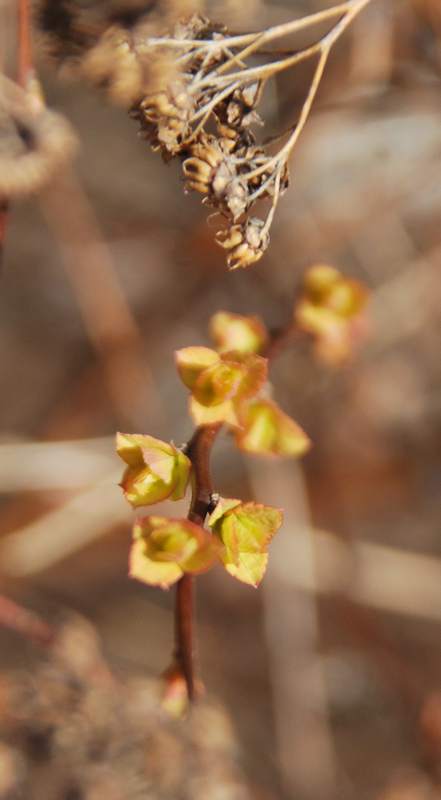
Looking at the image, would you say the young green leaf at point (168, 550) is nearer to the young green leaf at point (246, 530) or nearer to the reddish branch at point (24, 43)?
the young green leaf at point (246, 530)

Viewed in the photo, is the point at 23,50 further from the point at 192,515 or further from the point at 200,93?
the point at 192,515

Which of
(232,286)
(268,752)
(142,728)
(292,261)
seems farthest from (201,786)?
(232,286)

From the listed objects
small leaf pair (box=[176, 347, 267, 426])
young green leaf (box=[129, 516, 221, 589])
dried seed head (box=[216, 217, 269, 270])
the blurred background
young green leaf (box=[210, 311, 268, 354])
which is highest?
dried seed head (box=[216, 217, 269, 270])

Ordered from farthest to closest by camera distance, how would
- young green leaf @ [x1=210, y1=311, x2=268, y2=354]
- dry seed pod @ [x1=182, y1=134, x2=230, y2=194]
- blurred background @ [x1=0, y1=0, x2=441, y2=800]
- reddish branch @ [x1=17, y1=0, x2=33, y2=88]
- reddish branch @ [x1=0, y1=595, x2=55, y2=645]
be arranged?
1. blurred background @ [x1=0, y1=0, x2=441, y2=800]
2. reddish branch @ [x1=0, y1=595, x2=55, y2=645]
3. young green leaf @ [x1=210, y1=311, x2=268, y2=354]
4. reddish branch @ [x1=17, y1=0, x2=33, y2=88]
5. dry seed pod @ [x1=182, y1=134, x2=230, y2=194]

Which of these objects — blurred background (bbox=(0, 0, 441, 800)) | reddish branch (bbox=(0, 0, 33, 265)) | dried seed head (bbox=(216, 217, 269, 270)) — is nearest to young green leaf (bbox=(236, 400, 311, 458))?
dried seed head (bbox=(216, 217, 269, 270))

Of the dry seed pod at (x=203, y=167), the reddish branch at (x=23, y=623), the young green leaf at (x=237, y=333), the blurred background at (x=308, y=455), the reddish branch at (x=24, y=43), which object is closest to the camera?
the dry seed pod at (x=203, y=167)

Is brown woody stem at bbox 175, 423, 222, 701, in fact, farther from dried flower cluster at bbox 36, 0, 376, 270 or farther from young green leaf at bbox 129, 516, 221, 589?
dried flower cluster at bbox 36, 0, 376, 270

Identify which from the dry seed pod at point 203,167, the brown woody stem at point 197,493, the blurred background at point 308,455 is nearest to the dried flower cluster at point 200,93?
the dry seed pod at point 203,167
